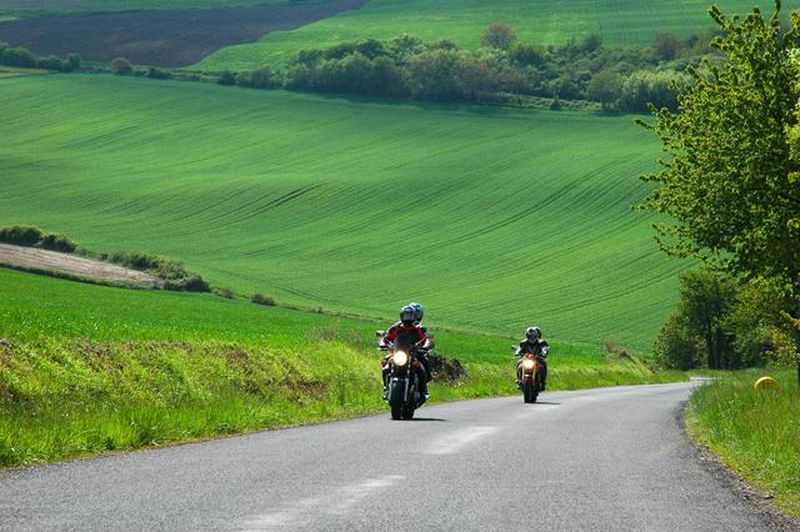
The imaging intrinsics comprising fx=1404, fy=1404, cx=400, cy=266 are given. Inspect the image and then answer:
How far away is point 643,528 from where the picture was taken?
9203mm

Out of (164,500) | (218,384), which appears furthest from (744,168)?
(164,500)

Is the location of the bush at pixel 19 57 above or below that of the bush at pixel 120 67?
above

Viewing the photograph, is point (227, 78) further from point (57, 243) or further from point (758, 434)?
point (758, 434)

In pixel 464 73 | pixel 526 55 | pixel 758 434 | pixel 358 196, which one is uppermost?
pixel 758 434

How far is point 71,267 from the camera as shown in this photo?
6500cm

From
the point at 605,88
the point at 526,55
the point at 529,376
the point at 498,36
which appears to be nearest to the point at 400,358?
the point at 529,376

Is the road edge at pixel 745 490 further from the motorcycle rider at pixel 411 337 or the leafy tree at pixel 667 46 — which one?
the leafy tree at pixel 667 46

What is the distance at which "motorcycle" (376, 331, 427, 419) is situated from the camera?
70.2 ft

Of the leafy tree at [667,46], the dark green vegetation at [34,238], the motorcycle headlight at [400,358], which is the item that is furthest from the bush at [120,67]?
the motorcycle headlight at [400,358]

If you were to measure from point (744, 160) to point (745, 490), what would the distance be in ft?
52.2

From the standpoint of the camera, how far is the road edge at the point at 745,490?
1007 centimetres

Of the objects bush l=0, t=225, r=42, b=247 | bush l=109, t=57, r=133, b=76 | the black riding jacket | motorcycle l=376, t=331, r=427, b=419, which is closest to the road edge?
motorcycle l=376, t=331, r=427, b=419

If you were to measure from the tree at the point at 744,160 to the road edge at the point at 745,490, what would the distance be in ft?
31.1

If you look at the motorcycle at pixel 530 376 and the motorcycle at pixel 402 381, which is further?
the motorcycle at pixel 530 376
